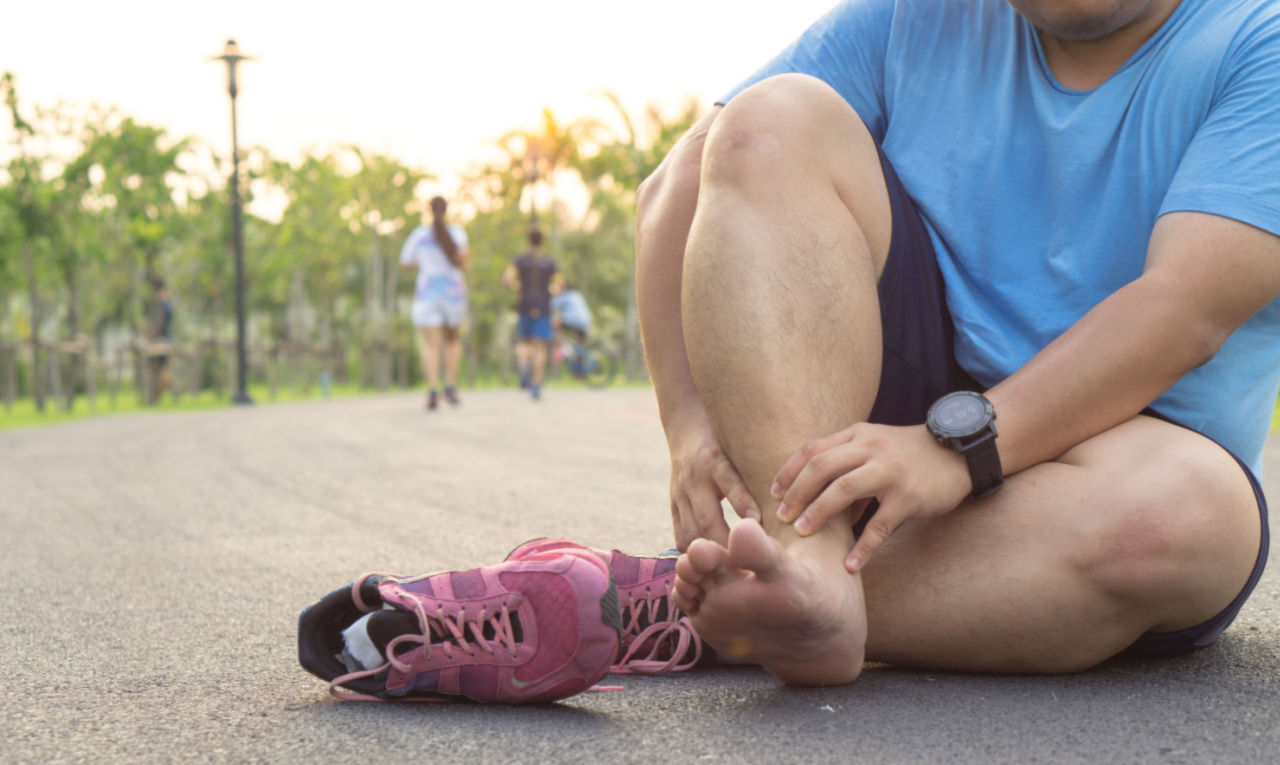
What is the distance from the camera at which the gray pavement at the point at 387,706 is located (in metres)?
1.41

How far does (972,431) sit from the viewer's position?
1529mm

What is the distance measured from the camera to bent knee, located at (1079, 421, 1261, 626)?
5.05 feet

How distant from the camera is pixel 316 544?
3326 mm

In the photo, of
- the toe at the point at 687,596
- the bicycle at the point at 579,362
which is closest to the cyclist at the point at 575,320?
the bicycle at the point at 579,362

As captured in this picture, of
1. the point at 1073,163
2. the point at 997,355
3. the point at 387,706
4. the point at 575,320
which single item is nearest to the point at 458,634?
the point at 387,706

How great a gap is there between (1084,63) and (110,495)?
415cm

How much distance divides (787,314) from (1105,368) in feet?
1.37

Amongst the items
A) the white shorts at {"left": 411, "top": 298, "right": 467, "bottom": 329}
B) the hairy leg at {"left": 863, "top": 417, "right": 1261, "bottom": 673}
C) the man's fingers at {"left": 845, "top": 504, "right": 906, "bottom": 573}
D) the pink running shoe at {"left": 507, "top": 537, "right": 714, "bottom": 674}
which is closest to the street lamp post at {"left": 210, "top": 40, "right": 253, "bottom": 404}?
the white shorts at {"left": 411, "top": 298, "right": 467, "bottom": 329}

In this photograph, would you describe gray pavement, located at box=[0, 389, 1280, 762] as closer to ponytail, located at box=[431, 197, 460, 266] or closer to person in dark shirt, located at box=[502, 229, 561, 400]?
ponytail, located at box=[431, 197, 460, 266]

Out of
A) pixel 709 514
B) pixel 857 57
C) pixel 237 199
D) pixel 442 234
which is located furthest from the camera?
pixel 237 199

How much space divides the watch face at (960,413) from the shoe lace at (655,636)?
1.61ft

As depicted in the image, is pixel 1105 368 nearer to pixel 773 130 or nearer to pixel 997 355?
pixel 997 355

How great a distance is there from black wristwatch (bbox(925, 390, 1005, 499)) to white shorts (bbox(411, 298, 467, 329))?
9724mm

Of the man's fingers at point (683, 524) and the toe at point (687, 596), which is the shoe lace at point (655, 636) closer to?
the man's fingers at point (683, 524)
